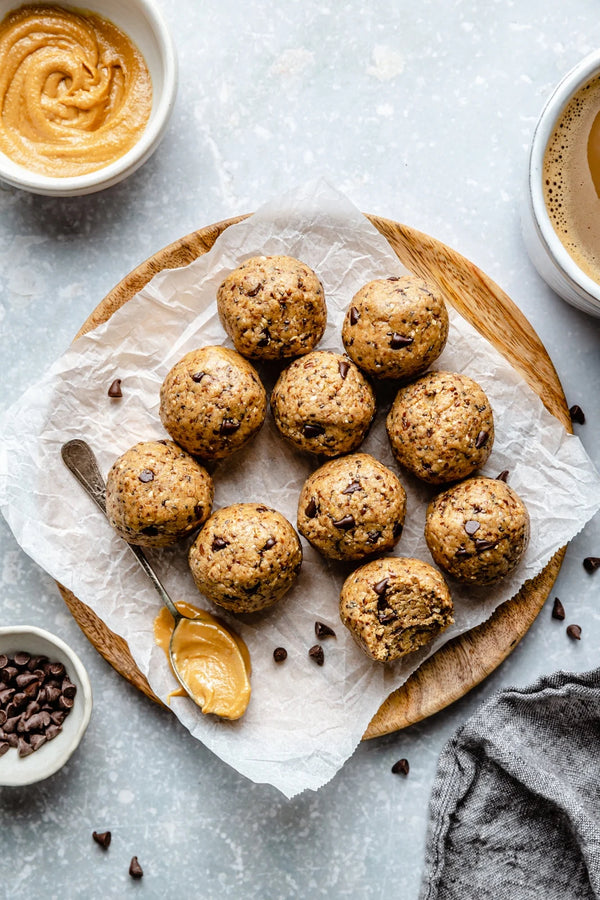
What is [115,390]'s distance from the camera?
2418 millimetres

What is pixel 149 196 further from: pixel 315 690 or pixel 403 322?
pixel 315 690

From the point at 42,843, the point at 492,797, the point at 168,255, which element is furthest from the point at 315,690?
the point at 168,255

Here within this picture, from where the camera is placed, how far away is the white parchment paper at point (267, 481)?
2.39 metres

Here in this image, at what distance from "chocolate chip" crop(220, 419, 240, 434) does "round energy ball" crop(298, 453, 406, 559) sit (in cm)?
26

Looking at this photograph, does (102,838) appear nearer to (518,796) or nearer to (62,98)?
(518,796)

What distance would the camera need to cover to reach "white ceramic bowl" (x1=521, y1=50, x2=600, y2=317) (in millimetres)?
2152

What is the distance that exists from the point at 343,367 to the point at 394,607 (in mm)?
646

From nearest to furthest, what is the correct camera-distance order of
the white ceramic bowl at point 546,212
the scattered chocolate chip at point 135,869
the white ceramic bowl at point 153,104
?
the white ceramic bowl at point 546,212 < the white ceramic bowl at point 153,104 < the scattered chocolate chip at point 135,869

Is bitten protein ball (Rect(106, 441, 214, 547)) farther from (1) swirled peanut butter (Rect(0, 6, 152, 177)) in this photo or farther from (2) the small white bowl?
(1) swirled peanut butter (Rect(0, 6, 152, 177))

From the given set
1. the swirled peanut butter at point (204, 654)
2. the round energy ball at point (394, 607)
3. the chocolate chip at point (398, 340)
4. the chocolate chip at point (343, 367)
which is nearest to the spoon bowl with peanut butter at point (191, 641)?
the swirled peanut butter at point (204, 654)

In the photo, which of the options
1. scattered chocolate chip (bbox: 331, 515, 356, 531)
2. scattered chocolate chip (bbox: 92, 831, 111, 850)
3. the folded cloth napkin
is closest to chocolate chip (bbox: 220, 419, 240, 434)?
scattered chocolate chip (bbox: 331, 515, 356, 531)

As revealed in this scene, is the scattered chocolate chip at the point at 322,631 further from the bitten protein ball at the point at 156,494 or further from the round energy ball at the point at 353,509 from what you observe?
the bitten protein ball at the point at 156,494

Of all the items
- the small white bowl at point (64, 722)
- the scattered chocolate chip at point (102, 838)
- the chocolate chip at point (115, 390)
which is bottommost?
the scattered chocolate chip at point (102, 838)

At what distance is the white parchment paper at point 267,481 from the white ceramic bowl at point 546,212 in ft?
0.93
